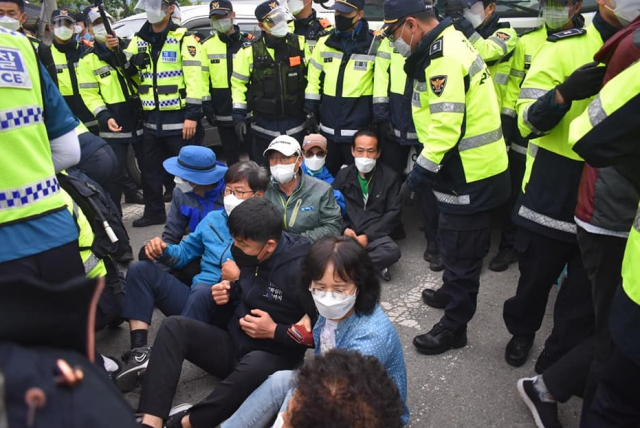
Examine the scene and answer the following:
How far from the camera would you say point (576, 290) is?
2.68m

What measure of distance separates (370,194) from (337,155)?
0.97 metres

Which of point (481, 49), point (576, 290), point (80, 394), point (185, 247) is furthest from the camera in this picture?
point (481, 49)

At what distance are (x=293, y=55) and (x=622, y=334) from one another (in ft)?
13.4

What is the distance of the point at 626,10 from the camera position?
221 cm

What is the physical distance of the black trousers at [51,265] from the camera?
Answer: 6.68 ft

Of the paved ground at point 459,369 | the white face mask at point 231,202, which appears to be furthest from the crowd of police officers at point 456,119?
the white face mask at point 231,202

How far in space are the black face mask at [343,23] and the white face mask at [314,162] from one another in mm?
1161

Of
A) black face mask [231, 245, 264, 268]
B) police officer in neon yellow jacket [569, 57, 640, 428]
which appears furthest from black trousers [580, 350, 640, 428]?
black face mask [231, 245, 264, 268]

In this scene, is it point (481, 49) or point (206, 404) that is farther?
point (481, 49)

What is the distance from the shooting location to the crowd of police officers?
209 centimetres

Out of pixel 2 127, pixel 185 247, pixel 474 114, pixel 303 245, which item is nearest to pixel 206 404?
pixel 303 245

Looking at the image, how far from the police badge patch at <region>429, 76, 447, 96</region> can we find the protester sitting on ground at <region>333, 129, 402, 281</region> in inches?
55.4

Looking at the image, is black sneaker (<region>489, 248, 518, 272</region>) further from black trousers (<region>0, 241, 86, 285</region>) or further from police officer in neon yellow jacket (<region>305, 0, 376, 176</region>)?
black trousers (<region>0, 241, 86, 285</region>)

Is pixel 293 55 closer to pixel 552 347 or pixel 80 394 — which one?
pixel 552 347
